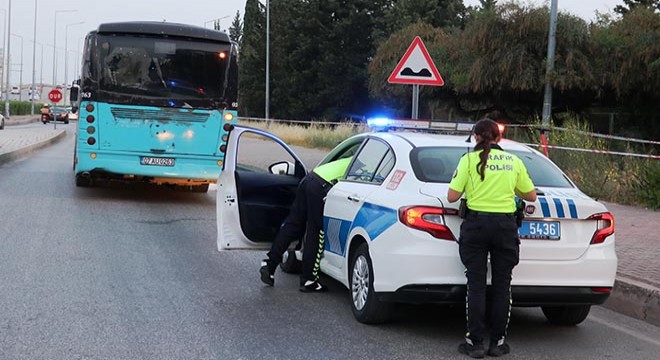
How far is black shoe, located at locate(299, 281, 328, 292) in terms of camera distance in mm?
7363

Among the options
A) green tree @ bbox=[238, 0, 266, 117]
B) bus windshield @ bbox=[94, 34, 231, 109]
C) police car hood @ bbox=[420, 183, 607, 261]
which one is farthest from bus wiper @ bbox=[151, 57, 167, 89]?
green tree @ bbox=[238, 0, 266, 117]

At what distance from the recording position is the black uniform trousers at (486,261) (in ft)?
17.7

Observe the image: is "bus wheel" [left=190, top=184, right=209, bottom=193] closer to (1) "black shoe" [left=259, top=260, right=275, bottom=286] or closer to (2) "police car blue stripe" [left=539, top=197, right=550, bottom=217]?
(1) "black shoe" [left=259, top=260, right=275, bottom=286]

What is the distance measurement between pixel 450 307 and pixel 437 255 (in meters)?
1.62

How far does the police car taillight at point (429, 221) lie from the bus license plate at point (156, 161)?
904cm

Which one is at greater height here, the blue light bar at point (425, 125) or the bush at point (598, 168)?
the blue light bar at point (425, 125)

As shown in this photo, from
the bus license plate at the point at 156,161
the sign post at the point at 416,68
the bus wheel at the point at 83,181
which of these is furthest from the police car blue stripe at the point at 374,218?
the bus wheel at the point at 83,181

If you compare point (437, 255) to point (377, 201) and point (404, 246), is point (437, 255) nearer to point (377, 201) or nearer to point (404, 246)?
point (404, 246)

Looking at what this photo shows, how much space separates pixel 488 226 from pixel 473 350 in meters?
0.86

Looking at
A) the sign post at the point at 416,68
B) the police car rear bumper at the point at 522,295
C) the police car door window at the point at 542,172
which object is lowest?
the police car rear bumper at the point at 522,295

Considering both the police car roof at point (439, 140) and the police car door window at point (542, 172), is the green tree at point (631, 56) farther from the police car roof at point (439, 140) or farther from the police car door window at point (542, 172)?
the police car door window at point (542, 172)

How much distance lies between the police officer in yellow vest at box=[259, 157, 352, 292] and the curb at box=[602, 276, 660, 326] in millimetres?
2623

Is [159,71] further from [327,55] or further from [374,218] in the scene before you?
[327,55]

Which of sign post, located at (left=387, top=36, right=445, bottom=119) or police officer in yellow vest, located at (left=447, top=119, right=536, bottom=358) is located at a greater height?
sign post, located at (left=387, top=36, right=445, bottom=119)
